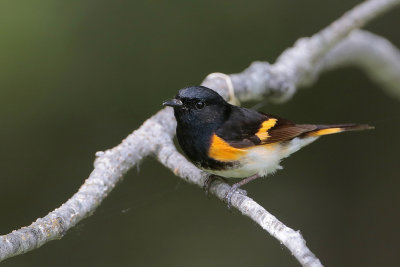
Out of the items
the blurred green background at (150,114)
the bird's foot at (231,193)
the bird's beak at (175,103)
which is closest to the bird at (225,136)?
the bird's beak at (175,103)

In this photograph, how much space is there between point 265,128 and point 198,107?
0.36 m

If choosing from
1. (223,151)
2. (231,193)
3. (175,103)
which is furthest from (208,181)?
(175,103)

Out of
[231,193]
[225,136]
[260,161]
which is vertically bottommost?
[231,193]

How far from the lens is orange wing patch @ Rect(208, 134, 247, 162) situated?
256 cm

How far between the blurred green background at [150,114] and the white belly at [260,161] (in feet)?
4.96

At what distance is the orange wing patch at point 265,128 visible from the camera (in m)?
2.75

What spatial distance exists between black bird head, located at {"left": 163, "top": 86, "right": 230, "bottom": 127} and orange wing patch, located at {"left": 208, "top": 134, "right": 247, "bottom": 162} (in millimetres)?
127

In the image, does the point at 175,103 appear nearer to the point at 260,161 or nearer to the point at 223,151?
the point at 223,151

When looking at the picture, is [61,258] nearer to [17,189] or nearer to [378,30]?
[17,189]

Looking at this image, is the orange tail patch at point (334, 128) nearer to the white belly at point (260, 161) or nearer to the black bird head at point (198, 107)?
the white belly at point (260, 161)

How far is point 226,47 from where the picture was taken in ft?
14.6

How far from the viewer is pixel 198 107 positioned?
8.78 ft

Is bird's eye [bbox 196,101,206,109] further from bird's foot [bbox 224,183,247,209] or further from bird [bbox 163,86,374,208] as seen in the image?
bird's foot [bbox 224,183,247,209]

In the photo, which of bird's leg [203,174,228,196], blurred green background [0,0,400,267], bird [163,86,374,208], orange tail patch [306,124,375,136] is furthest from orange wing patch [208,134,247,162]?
blurred green background [0,0,400,267]
